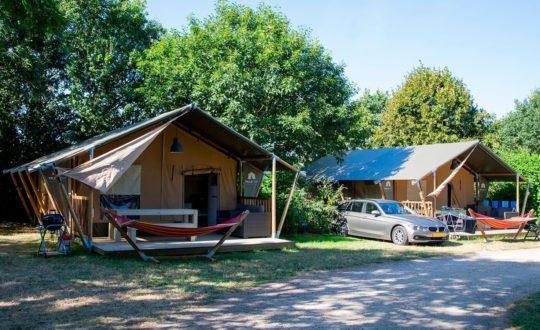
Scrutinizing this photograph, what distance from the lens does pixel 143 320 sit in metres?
6.27

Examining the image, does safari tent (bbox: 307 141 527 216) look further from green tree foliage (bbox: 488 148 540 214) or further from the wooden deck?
the wooden deck

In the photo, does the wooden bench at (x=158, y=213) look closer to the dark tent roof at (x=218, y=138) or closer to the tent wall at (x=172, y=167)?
the tent wall at (x=172, y=167)

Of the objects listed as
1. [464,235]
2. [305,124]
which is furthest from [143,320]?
[464,235]

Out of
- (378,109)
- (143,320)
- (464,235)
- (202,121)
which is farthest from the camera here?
(378,109)

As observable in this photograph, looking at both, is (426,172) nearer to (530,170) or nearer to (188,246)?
(530,170)

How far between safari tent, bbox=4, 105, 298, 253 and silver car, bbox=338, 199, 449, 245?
317 centimetres

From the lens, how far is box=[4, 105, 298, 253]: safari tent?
13.0 meters

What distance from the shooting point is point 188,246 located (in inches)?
463

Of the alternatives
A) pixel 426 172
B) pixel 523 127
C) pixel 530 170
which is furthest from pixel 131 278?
pixel 523 127

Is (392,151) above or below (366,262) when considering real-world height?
above

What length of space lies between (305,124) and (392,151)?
7.16 meters

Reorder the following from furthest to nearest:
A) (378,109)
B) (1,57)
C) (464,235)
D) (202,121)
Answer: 1. (378,109)
2. (1,57)
3. (464,235)
4. (202,121)

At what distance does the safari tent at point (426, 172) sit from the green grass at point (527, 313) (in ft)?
35.4

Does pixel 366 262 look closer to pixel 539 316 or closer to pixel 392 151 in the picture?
pixel 539 316
